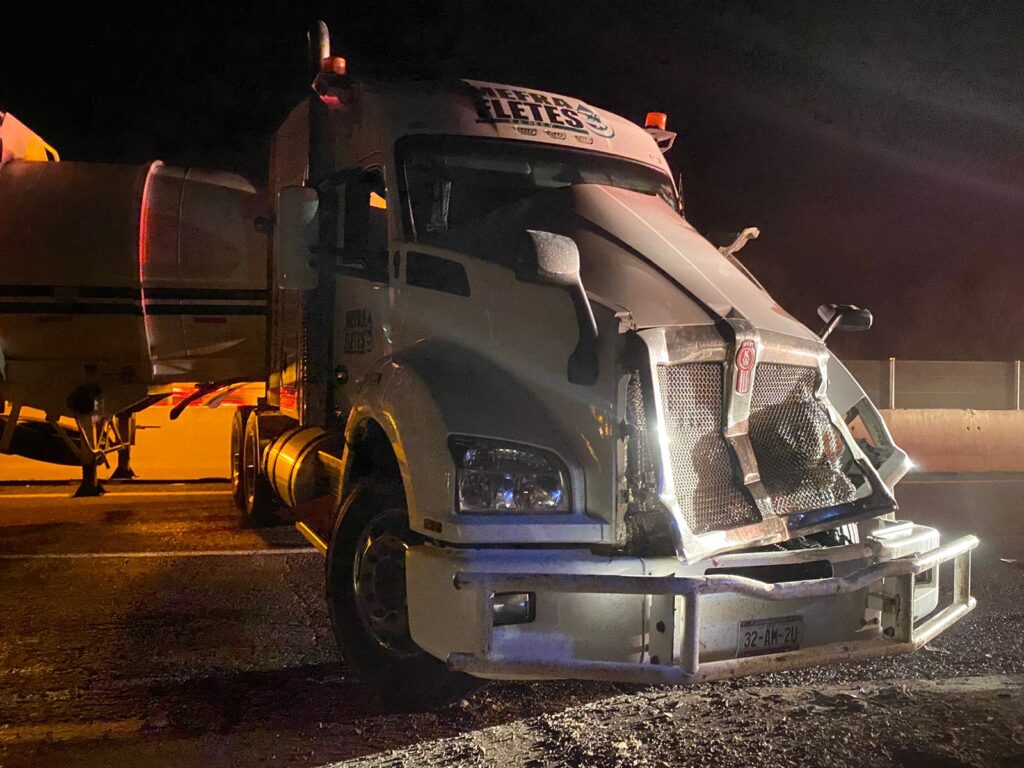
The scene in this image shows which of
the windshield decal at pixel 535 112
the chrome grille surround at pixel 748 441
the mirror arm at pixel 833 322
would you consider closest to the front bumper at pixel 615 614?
the chrome grille surround at pixel 748 441

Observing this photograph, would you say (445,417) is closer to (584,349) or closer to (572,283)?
(584,349)

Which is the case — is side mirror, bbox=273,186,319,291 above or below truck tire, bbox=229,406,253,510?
above

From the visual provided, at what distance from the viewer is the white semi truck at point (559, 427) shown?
3.58m

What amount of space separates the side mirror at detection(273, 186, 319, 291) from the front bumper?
7.69 ft

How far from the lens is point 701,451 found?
3.92 metres

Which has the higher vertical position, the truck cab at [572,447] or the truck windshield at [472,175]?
the truck windshield at [472,175]

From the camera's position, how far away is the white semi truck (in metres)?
3.58

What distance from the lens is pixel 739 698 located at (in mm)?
4445

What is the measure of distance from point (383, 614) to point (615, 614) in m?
1.29

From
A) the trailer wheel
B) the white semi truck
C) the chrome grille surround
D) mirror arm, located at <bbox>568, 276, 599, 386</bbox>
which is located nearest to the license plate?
the white semi truck

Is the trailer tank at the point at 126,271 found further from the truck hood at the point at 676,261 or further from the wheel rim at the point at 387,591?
the wheel rim at the point at 387,591

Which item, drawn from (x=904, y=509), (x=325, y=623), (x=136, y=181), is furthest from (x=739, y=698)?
(x=136, y=181)

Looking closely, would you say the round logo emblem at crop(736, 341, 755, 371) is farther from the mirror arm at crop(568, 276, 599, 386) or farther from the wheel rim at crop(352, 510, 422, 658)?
the wheel rim at crop(352, 510, 422, 658)

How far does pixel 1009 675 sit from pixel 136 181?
332 inches
